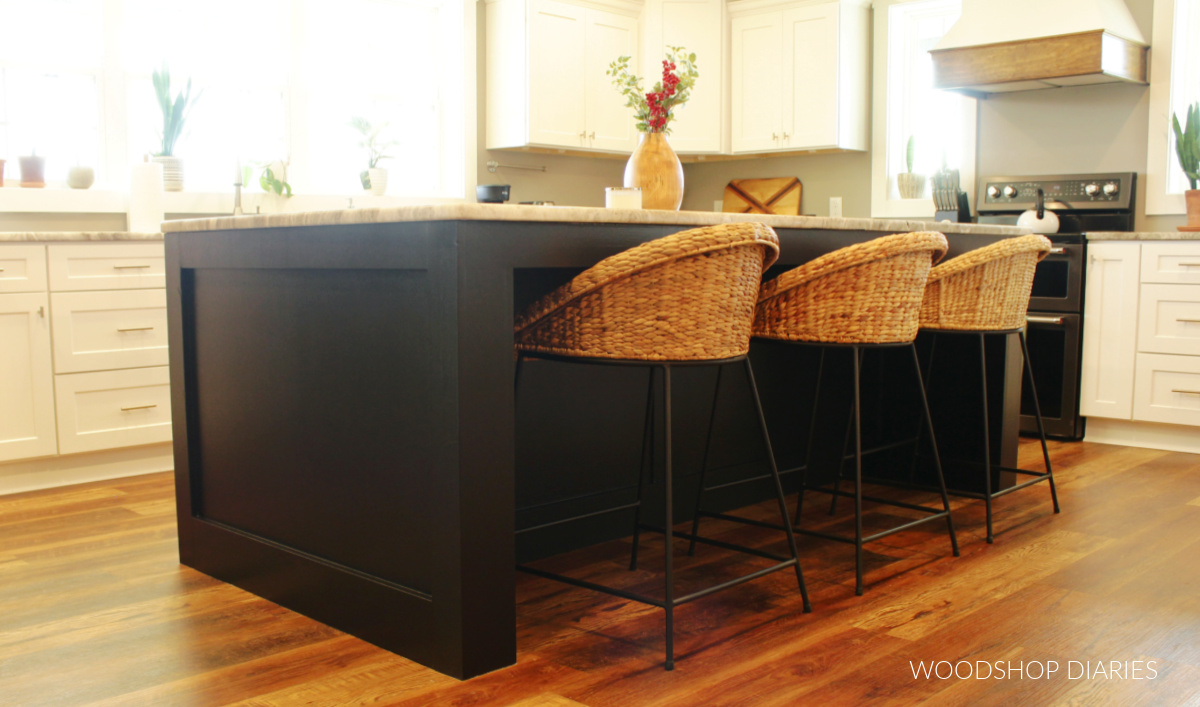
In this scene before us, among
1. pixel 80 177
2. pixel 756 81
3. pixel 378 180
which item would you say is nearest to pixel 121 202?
pixel 80 177

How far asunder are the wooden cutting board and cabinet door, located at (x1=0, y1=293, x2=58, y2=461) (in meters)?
3.90

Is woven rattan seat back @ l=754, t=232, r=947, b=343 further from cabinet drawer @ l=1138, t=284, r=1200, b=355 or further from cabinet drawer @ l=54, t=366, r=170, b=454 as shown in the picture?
cabinet drawer @ l=54, t=366, r=170, b=454

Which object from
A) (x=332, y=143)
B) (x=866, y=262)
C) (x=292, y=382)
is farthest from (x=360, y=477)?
(x=332, y=143)

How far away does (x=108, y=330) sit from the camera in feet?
11.9

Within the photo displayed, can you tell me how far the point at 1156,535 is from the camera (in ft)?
9.34

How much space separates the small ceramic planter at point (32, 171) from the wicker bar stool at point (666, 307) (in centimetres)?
305

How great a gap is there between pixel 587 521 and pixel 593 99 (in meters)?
3.67

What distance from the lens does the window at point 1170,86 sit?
14.9 ft

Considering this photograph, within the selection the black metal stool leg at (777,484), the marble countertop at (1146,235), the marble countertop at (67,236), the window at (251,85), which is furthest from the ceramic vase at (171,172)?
the marble countertop at (1146,235)

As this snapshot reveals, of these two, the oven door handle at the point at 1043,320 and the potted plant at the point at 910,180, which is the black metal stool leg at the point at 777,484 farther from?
the potted plant at the point at 910,180

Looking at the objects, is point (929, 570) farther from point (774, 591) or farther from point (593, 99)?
point (593, 99)

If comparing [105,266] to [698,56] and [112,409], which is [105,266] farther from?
[698,56]

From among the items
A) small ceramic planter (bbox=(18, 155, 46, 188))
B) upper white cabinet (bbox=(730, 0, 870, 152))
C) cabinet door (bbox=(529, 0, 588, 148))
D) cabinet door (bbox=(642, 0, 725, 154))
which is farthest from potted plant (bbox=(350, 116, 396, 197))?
upper white cabinet (bbox=(730, 0, 870, 152))

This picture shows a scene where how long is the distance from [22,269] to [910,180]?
4287mm
